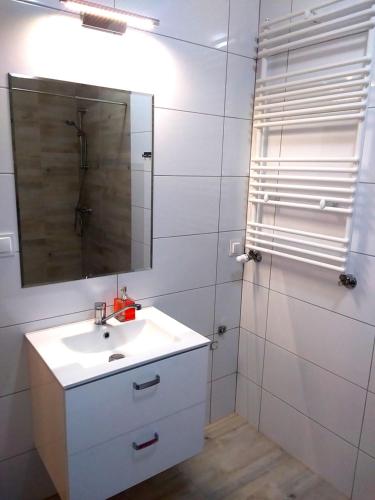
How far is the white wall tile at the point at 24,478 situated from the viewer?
164cm

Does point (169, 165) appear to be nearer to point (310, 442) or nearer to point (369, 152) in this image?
point (369, 152)

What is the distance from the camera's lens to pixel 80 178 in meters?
1.62

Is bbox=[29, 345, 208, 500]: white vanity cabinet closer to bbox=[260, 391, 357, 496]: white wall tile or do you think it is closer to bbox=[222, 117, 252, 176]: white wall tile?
bbox=[260, 391, 357, 496]: white wall tile

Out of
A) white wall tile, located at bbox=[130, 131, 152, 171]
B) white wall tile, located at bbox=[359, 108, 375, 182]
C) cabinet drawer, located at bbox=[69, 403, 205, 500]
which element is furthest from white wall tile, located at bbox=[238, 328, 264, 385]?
white wall tile, located at bbox=[130, 131, 152, 171]

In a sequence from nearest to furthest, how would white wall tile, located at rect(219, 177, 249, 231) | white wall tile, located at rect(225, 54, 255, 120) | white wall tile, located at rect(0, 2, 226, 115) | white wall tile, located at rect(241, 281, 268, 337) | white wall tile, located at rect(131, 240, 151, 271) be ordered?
white wall tile, located at rect(0, 2, 226, 115) < white wall tile, located at rect(131, 240, 151, 271) < white wall tile, located at rect(225, 54, 255, 120) < white wall tile, located at rect(219, 177, 249, 231) < white wall tile, located at rect(241, 281, 268, 337)

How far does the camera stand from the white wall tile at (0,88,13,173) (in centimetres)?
136

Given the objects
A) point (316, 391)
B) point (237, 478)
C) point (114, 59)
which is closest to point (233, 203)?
point (114, 59)

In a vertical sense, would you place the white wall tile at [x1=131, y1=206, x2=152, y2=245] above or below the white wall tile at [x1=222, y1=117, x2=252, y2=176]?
below

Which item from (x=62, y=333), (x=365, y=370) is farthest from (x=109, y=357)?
(x=365, y=370)

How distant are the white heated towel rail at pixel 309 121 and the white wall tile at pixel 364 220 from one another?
0.04 meters

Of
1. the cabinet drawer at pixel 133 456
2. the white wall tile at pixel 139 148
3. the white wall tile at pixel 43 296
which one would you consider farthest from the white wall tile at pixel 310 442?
the white wall tile at pixel 139 148

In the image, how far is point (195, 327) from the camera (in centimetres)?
212

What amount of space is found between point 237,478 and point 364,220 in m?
1.39

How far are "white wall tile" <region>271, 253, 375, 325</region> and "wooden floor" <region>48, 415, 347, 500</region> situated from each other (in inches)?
35.1
